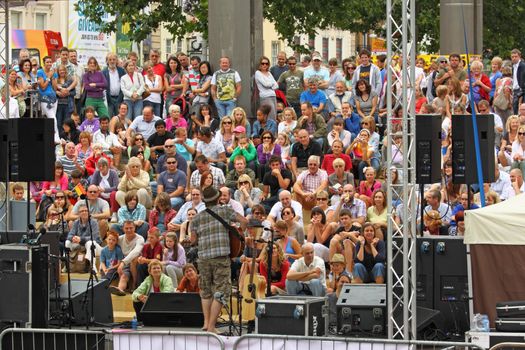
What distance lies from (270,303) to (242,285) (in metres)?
2.75

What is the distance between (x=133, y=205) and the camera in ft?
74.4

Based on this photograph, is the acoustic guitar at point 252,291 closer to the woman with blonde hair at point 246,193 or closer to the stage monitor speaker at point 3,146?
the woman with blonde hair at point 246,193

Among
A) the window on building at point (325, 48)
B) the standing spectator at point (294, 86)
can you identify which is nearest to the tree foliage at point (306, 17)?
the standing spectator at point (294, 86)

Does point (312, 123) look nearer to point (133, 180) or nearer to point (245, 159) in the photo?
point (245, 159)

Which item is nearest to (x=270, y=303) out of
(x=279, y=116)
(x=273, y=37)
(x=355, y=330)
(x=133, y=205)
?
(x=355, y=330)

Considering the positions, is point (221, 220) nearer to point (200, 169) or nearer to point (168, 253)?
point (168, 253)

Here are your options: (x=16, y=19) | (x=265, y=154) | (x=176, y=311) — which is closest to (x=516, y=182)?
(x=265, y=154)

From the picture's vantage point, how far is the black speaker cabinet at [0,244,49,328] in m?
17.7

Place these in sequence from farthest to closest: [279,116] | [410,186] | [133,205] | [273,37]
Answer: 1. [273,37]
2. [279,116]
3. [133,205]
4. [410,186]

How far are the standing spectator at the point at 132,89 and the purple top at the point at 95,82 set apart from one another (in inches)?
16.7

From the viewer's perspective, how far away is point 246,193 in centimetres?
2227

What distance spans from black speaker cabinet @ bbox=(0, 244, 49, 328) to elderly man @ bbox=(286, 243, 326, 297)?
3242 mm

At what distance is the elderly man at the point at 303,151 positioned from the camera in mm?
23797

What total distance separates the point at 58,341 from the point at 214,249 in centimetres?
334
